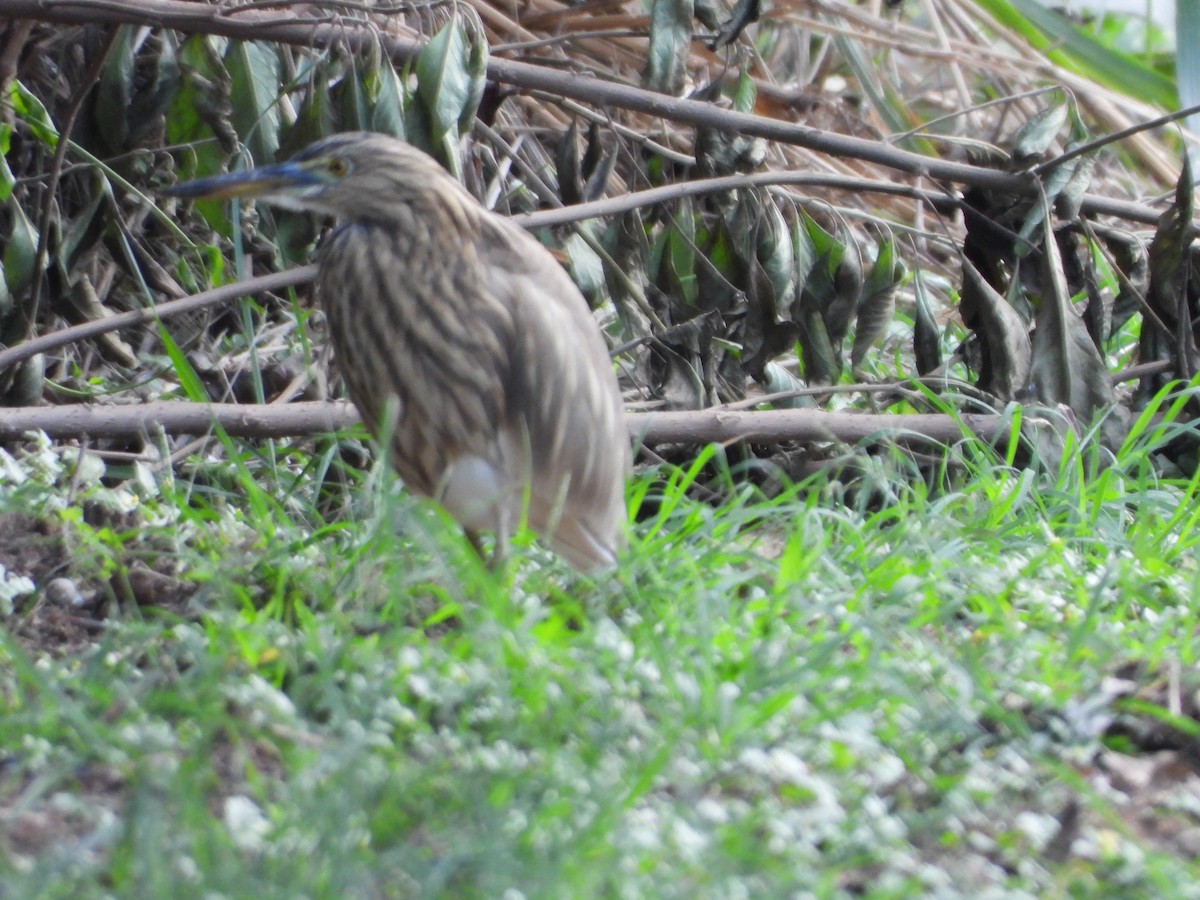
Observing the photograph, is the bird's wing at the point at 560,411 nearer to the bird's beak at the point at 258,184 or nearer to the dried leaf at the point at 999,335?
the bird's beak at the point at 258,184

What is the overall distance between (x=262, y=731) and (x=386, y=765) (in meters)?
0.20

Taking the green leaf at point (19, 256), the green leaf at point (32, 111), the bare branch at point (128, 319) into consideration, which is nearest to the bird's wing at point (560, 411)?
the bare branch at point (128, 319)

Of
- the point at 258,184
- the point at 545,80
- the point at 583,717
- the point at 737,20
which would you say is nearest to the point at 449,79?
the point at 545,80

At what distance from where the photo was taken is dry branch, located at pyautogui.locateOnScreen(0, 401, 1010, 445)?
3.59 metres

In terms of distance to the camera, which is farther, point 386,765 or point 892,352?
point 892,352

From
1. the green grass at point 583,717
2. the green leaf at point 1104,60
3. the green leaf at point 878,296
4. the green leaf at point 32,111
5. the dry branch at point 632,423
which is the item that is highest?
the green leaf at point 1104,60

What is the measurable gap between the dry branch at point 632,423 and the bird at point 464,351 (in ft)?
1.67

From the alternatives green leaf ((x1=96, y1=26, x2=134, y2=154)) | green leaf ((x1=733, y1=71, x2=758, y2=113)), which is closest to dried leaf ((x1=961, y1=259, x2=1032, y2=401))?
green leaf ((x1=733, y1=71, x2=758, y2=113))

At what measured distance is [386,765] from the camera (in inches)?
78.5

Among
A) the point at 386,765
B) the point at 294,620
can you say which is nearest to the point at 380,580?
the point at 294,620

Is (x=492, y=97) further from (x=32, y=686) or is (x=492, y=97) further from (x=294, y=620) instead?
(x=32, y=686)

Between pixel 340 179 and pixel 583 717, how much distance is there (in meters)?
1.46

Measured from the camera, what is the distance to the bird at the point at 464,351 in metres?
2.96

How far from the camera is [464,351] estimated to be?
296 centimetres
